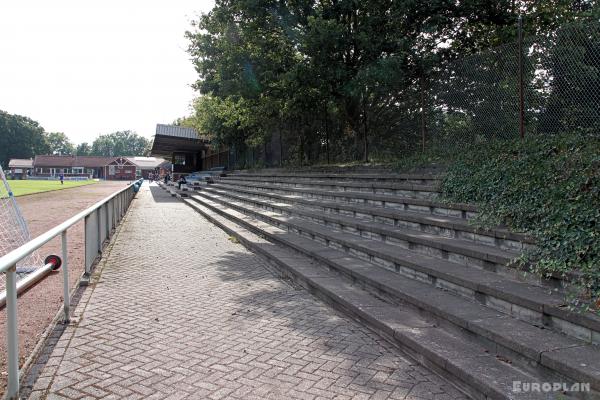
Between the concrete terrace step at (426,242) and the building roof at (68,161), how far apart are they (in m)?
117

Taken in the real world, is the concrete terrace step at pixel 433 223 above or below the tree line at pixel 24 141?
below

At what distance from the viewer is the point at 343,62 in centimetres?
1198

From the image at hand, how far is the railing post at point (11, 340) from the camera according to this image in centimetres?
289

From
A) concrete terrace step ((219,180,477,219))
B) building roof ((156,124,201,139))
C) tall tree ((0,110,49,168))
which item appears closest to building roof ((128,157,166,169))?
tall tree ((0,110,49,168))

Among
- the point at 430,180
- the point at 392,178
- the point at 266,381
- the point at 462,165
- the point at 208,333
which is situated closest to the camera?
the point at 266,381

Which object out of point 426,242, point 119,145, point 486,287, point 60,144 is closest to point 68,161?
point 119,145

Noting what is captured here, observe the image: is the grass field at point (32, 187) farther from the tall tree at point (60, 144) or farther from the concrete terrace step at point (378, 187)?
the tall tree at point (60, 144)

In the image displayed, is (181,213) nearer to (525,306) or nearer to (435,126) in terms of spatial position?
(435,126)

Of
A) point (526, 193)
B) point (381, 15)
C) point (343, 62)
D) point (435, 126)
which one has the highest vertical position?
point (381, 15)

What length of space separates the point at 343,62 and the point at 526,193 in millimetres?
7863

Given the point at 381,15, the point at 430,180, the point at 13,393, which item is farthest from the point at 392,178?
the point at 13,393

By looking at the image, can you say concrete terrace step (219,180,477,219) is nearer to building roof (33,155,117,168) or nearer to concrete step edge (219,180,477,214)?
concrete step edge (219,180,477,214)

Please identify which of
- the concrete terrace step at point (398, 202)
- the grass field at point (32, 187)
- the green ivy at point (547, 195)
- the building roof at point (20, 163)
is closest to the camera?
the green ivy at point (547, 195)

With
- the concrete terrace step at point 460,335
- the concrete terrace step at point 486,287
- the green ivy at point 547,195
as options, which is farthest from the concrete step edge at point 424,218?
the concrete terrace step at point 460,335
